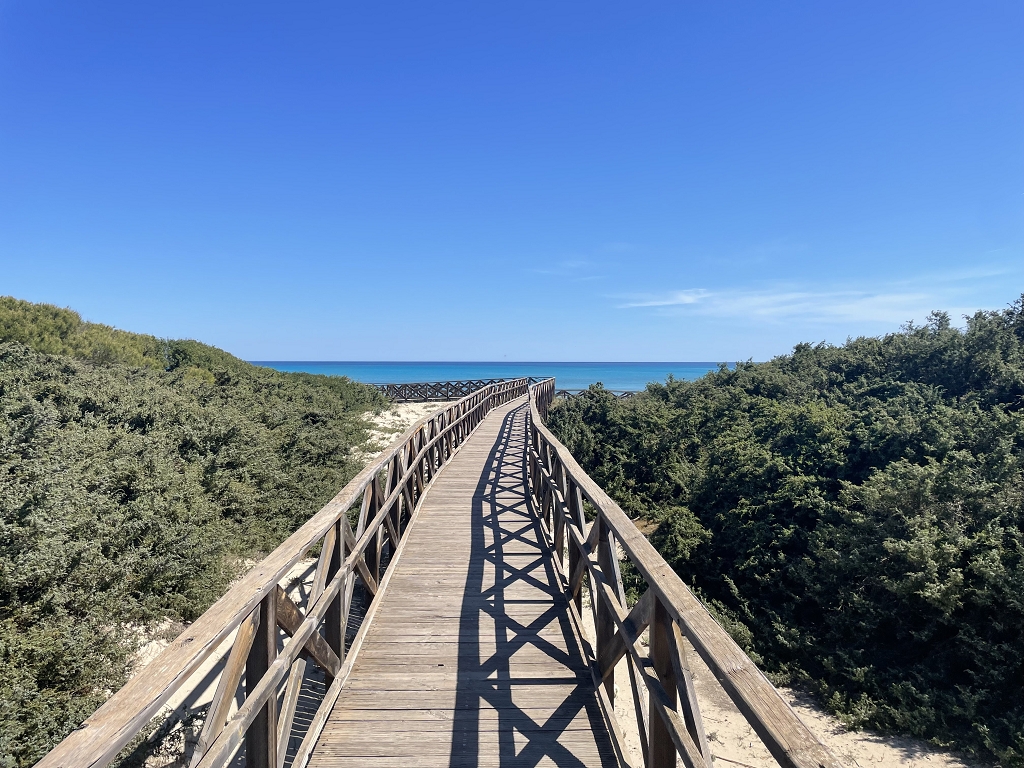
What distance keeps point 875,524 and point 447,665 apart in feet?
21.1

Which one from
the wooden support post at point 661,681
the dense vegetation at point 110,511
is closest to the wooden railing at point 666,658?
the wooden support post at point 661,681

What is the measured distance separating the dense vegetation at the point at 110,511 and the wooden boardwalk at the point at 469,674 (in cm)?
201

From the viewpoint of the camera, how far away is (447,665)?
3.49 metres

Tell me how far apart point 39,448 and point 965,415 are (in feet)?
42.9

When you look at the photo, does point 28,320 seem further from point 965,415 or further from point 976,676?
point 965,415

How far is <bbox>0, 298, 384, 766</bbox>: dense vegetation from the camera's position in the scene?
12.1 ft

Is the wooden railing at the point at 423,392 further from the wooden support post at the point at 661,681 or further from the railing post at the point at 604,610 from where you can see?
the wooden support post at the point at 661,681

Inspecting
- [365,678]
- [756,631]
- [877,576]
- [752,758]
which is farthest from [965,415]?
[365,678]

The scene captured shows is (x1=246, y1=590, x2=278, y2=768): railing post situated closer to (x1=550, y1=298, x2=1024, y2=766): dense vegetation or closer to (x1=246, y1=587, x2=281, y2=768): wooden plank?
(x1=246, y1=587, x2=281, y2=768): wooden plank

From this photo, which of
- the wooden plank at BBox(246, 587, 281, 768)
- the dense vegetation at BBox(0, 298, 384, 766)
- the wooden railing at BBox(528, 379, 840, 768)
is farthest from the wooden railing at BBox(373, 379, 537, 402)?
the wooden plank at BBox(246, 587, 281, 768)

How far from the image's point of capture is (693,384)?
20703 millimetres

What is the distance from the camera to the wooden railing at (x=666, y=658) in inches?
55.5

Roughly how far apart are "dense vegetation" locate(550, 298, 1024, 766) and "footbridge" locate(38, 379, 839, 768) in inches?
114

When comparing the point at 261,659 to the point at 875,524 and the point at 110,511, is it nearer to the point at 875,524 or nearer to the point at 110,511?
the point at 110,511
